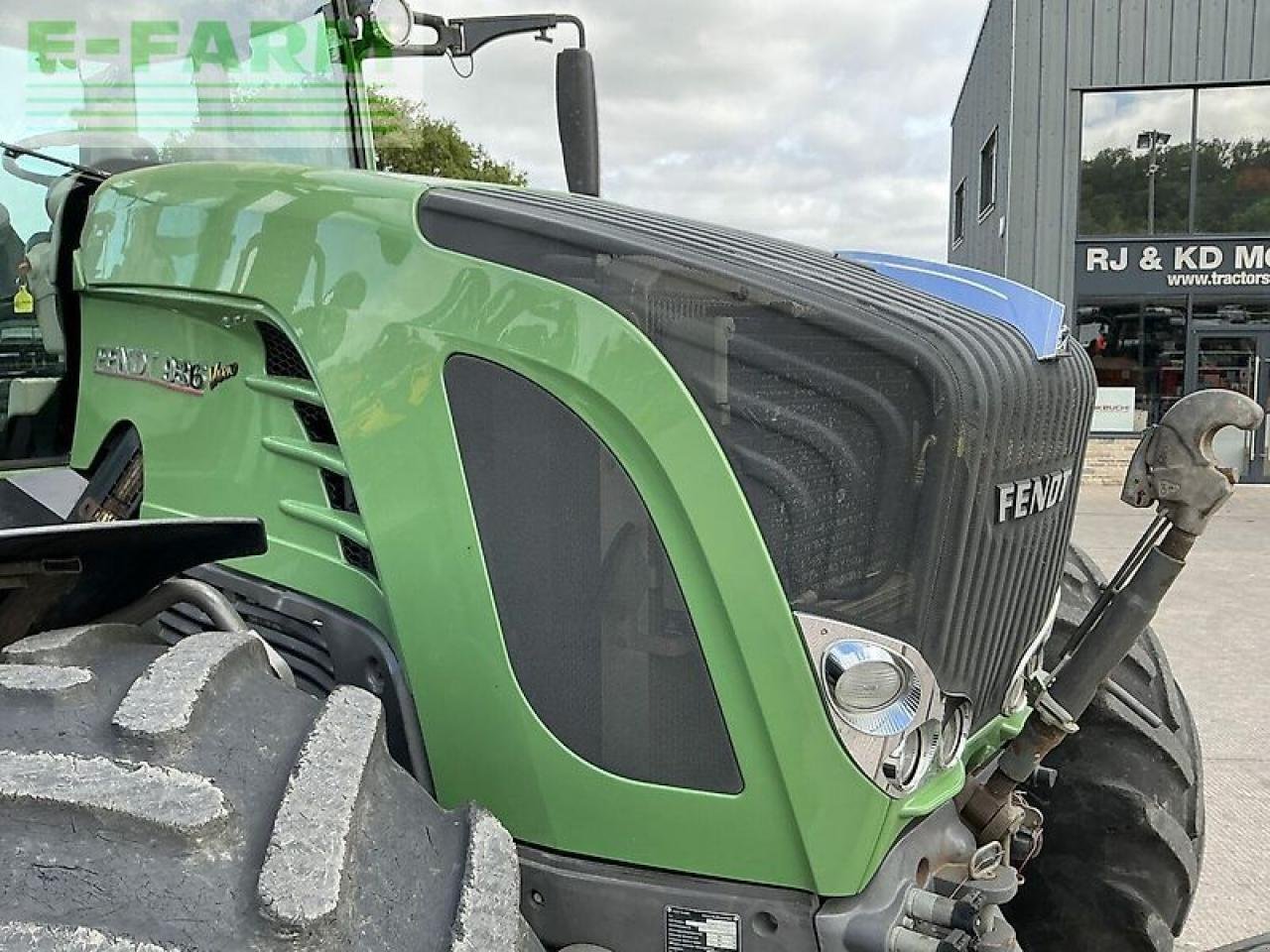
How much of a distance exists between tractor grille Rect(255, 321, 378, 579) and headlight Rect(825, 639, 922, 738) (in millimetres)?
686

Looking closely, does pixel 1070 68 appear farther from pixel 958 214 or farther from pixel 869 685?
pixel 869 685

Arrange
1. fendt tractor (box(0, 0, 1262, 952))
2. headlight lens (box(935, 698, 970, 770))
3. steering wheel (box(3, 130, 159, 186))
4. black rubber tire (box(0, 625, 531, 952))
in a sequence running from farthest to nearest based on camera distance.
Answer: steering wheel (box(3, 130, 159, 186)), headlight lens (box(935, 698, 970, 770)), fendt tractor (box(0, 0, 1262, 952)), black rubber tire (box(0, 625, 531, 952))

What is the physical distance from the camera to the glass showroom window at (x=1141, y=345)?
1502 cm

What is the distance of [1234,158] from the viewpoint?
49.3 feet

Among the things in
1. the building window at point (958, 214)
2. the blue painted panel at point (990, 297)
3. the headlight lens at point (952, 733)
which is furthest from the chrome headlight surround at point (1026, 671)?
the building window at point (958, 214)

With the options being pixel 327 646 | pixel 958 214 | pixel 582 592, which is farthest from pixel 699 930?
pixel 958 214

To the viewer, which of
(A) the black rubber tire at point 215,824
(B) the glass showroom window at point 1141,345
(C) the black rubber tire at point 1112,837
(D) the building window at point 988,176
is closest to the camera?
(A) the black rubber tire at point 215,824

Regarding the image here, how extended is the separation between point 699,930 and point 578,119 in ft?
5.78

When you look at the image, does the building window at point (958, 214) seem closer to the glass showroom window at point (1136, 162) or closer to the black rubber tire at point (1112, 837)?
the glass showroom window at point (1136, 162)

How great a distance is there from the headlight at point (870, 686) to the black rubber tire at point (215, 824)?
0.45 meters

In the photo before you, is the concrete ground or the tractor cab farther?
the concrete ground

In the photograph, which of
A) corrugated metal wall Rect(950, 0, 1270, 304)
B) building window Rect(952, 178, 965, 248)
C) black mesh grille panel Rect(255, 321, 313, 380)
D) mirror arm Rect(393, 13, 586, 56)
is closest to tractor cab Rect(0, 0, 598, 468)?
mirror arm Rect(393, 13, 586, 56)

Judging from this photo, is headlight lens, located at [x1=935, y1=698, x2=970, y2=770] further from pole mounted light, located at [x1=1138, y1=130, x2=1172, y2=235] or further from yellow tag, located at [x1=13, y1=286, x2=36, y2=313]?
pole mounted light, located at [x1=1138, y1=130, x2=1172, y2=235]

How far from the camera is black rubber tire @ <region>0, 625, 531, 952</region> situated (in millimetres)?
1075
